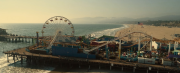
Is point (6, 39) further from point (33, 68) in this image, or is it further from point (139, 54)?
point (139, 54)

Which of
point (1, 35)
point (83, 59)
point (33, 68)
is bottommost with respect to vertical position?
point (33, 68)

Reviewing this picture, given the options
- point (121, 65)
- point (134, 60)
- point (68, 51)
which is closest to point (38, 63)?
point (68, 51)

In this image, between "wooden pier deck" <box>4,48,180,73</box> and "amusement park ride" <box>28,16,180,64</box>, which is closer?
"wooden pier deck" <box>4,48,180,73</box>

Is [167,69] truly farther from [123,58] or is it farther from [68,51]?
[68,51]

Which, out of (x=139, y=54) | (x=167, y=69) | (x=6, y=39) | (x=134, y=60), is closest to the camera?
(x=167, y=69)

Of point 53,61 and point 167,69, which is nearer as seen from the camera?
point 167,69

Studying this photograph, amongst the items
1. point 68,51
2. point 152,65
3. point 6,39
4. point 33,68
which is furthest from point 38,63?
point 6,39

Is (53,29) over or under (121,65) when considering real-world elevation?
over

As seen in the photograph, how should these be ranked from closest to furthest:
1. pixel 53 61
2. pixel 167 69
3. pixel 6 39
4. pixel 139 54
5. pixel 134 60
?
pixel 167 69 < pixel 134 60 < pixel 139 54 < pixel 53 61 < pixel 6 39

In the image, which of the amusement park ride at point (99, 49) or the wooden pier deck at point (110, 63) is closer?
the wooden pier deck at point (110, 63)

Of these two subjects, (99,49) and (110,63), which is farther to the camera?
(99,49)
